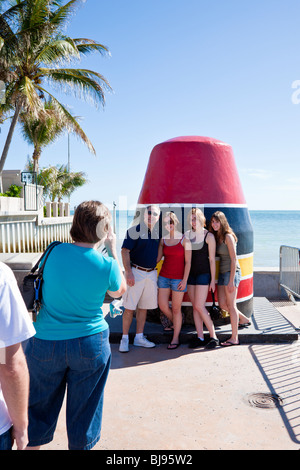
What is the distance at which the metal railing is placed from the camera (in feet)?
26.1

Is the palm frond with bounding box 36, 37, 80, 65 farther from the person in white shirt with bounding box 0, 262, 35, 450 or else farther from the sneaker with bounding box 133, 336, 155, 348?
the person in white shirt with bounding box 0, 262, 35, 450

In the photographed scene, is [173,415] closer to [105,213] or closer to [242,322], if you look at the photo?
[105,213]

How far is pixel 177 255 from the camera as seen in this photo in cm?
530

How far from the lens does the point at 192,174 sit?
6020 mm

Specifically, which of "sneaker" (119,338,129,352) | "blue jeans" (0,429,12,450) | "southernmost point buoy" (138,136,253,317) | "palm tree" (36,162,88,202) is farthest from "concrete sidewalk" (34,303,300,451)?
"palm tree" (36,162,88,202)

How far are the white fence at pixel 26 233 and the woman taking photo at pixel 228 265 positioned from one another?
31.6 ft

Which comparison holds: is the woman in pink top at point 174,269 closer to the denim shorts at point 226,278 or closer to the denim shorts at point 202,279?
the denim shorts at point 202,279

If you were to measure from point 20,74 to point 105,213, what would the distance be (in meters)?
18.3

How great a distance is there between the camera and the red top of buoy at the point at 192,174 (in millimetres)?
5984

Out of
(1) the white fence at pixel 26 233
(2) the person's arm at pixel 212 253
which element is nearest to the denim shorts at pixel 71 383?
(2) the person's arm at pixel 212 253

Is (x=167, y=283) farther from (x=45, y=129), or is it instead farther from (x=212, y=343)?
(x=45, y=129)

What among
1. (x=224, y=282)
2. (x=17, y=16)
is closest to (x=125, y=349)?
(x=224, y=282)

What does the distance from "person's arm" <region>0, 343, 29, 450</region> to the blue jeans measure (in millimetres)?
25
